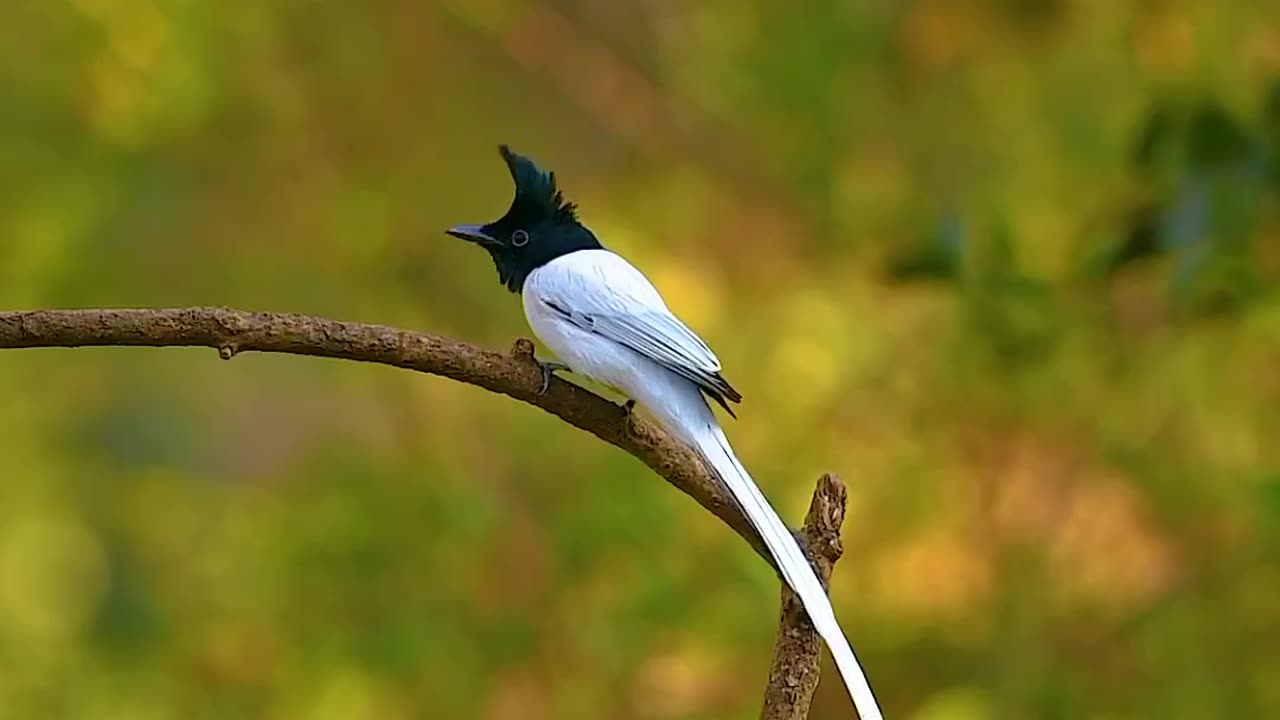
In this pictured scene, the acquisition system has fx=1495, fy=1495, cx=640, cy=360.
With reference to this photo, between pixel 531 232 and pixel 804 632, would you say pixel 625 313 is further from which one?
pixel 804 632

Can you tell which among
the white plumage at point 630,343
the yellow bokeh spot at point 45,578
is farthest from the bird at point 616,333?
the yellow bokeh spot at point 45,578

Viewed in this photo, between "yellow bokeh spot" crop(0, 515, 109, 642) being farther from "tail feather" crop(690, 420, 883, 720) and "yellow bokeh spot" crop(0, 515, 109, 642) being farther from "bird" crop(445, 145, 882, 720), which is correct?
"tail feather" crop(690, 420, 883, 720)

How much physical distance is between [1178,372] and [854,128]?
376mm

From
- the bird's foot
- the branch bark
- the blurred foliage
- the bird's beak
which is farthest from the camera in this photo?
the blurred foliage

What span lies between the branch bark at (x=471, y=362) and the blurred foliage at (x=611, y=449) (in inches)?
23.1

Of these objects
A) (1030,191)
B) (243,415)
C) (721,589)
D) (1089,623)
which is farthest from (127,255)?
(1089,623)

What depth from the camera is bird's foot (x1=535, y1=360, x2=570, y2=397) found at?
0.57 meters

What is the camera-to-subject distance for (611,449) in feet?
4.34

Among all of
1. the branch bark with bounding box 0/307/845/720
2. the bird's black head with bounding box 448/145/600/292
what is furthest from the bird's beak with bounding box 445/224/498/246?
the branch bark with bounding box 0/307/845/720

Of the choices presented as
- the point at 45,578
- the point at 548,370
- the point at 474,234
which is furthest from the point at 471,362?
the point at 45,578

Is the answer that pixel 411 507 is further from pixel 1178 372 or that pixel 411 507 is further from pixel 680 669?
pixel 1178 372

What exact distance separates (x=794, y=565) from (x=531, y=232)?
0.91ft

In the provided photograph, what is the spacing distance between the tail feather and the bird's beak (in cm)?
19

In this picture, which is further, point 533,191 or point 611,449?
point 611,449
